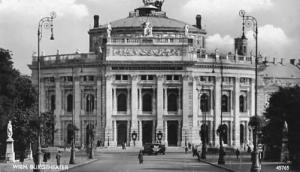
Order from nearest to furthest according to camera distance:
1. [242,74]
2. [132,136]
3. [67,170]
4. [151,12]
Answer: [67,170]
[132,136]
[242,74]
[151,12]

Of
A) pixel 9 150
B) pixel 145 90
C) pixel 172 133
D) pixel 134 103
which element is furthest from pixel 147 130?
pixel 9 150

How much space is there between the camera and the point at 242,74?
152m

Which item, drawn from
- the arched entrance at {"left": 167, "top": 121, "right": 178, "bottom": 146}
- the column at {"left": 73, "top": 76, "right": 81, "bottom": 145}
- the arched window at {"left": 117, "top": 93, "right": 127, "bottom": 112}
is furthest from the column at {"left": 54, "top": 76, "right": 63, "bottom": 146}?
the arched entrance at {"left": 167, "top": 121, "right": 178, "bottom": 146}

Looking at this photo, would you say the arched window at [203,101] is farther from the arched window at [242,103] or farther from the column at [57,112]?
the column at [57,112]

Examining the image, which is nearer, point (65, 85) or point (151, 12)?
point (65, 85)

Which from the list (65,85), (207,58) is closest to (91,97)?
(65,85)

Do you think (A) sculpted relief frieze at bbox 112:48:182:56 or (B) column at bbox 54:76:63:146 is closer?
(A) sculpted relief frieze at bbox 112:48:182:56

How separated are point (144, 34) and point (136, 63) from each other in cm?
681

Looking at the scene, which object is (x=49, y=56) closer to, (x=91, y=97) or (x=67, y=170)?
(x=91, y=97)

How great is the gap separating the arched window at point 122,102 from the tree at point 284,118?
54.5 meters

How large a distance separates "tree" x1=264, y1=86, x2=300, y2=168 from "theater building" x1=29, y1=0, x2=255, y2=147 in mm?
51480

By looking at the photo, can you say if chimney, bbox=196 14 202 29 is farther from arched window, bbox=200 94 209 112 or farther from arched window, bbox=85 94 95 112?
arched window, bbox=85 94 95 112

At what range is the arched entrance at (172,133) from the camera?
474 ft

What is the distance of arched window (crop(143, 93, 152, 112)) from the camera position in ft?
477
